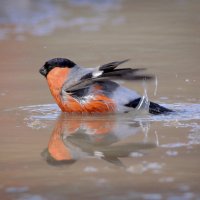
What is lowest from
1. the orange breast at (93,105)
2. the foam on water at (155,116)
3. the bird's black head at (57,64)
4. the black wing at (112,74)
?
the foam on water at (155,116)

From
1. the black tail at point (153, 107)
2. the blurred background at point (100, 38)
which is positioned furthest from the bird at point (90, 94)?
the blurred background at point (100, 38)

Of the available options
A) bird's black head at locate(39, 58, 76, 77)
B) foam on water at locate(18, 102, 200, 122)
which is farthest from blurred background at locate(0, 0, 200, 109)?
bird's black head at locate(39, 58, 76, 77)

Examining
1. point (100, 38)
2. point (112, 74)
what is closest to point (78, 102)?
point (112, 74)

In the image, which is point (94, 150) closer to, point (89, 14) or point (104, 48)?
point (104, 48)

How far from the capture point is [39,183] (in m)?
4.62

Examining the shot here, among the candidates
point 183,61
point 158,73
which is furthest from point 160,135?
point 183,61

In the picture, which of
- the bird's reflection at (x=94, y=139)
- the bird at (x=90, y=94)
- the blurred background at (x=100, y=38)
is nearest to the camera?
the bird's reflection at (x=94, y=139)

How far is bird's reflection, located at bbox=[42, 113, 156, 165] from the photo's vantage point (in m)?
5.21

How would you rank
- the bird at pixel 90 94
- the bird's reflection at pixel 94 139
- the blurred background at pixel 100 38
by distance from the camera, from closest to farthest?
the bird's reflection at pixel 94 139 < the bird at pixel 90 94 < the blurred background at pixel 100 38

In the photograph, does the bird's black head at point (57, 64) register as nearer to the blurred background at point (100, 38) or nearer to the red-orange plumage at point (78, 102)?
the red-orange plumage at point (78, 102)

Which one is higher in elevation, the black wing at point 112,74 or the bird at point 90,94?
the black wing at point 112,74

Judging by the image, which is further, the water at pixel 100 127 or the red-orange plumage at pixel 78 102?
the red-orange plumage at pixel 78 102

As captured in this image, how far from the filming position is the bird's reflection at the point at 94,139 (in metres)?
5.21

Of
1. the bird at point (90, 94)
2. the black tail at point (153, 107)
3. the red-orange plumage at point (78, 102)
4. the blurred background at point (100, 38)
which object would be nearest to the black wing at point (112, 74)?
A: the bird at point (90, 94)
